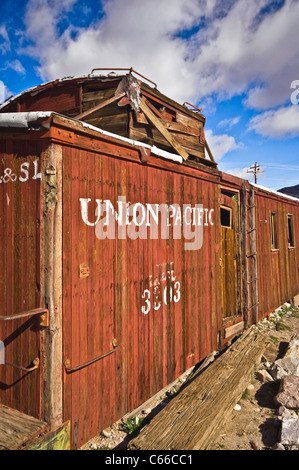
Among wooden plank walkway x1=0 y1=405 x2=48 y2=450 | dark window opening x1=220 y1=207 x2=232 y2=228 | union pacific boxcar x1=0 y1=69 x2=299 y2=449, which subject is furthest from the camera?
dark window opening x1=220 y1=207 x2=232 y2=228

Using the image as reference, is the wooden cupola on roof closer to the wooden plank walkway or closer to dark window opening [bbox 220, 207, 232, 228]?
dark window opening [bbox 220, 207, 232, 228]

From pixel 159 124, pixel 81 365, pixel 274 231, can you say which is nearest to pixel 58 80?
pixel 159 124

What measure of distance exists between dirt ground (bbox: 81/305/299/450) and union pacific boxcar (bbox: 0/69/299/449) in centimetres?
22

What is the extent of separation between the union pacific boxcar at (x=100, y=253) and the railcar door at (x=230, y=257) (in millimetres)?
588

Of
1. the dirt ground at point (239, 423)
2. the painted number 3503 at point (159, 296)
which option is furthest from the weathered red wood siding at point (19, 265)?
the painted number 3503 at point (159, 296)

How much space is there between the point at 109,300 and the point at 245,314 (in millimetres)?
5197

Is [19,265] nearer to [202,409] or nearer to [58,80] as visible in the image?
[202,409]

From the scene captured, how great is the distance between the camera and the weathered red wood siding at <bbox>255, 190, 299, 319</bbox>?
9125 mm

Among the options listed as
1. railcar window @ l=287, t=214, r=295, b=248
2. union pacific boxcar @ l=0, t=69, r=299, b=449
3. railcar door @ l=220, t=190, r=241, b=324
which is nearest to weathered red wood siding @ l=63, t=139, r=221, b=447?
union pacific boxcar @ l=0, t=69, r=299, b=449

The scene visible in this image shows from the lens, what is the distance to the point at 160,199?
482cm

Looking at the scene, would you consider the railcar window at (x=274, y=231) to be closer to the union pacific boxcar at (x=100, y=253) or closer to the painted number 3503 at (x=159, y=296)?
the union pacific boxcar at (x=100, y=253)

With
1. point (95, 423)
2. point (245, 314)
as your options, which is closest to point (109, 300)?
point (95, 423)

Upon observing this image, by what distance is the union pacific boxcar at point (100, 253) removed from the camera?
3182 millimetres

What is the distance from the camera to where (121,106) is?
4.91 metres
